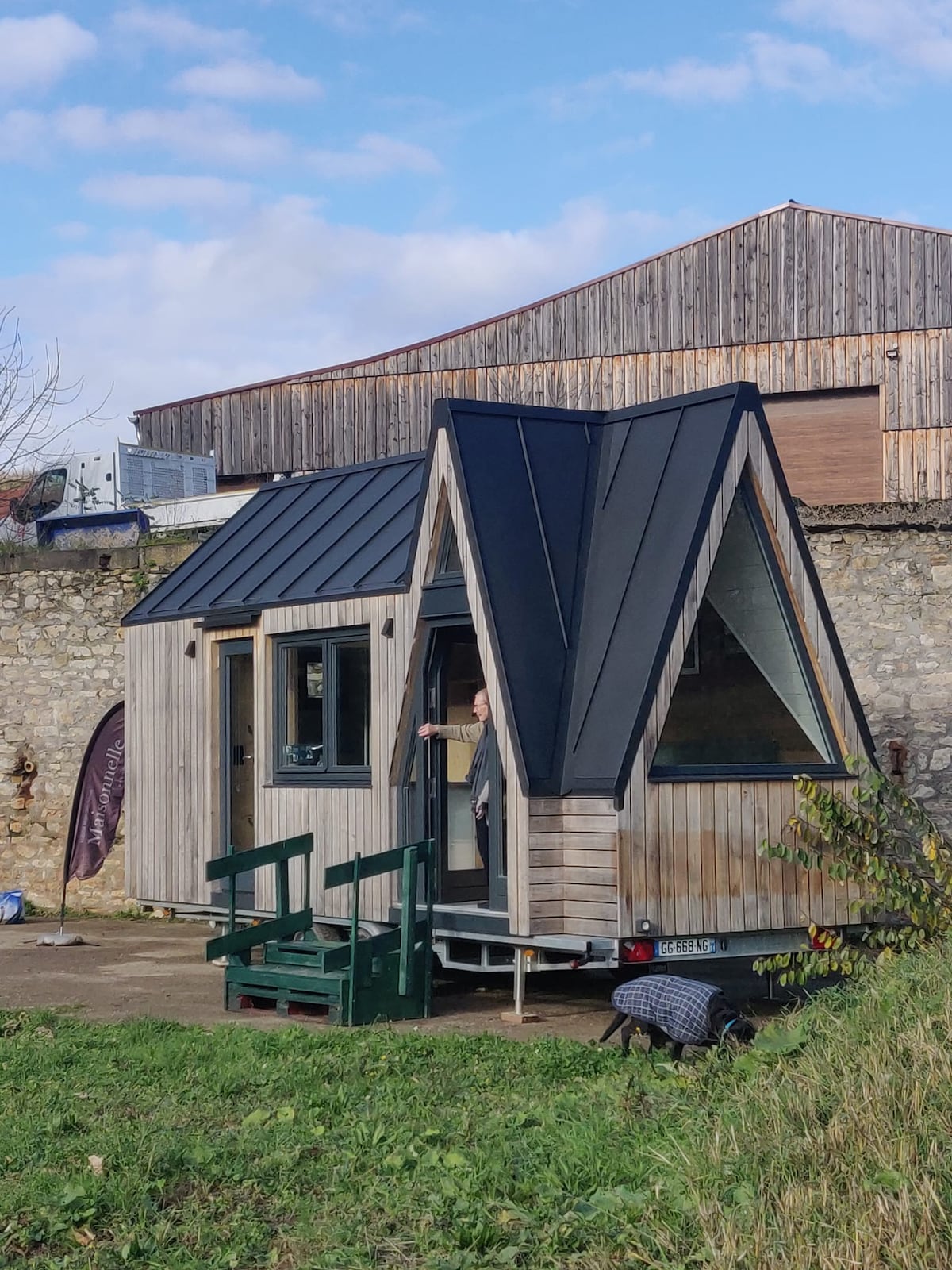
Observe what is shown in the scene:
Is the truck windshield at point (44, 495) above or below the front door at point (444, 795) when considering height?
above

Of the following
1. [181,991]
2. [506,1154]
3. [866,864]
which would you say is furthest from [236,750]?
[506,1154]

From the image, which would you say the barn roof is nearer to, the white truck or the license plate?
the white truck

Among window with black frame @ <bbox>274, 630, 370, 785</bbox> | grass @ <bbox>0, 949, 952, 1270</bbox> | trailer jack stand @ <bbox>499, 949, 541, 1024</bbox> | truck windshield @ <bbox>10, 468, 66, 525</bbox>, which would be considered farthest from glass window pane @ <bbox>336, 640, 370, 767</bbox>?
truck windshield @ <bbox>10, 468, 66, 525</bbox>

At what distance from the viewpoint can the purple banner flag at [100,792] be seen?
54.4ft

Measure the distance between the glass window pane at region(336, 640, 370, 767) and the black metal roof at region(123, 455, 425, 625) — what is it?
0.48m

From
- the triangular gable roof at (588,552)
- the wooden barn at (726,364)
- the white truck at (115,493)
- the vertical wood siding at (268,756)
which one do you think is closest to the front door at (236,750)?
the vertical wood siding at (268,756)

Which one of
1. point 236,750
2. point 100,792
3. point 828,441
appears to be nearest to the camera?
point 236,750

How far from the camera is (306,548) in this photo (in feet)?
45.8

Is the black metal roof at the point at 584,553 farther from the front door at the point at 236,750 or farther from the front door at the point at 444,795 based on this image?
the front door at the point at 236,750

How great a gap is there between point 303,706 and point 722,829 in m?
4.05

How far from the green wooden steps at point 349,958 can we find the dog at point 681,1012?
2389mm

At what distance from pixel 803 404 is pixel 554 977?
13296 millimetres

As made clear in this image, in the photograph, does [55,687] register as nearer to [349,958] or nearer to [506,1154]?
[349,958]

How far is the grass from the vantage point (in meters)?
4.86
